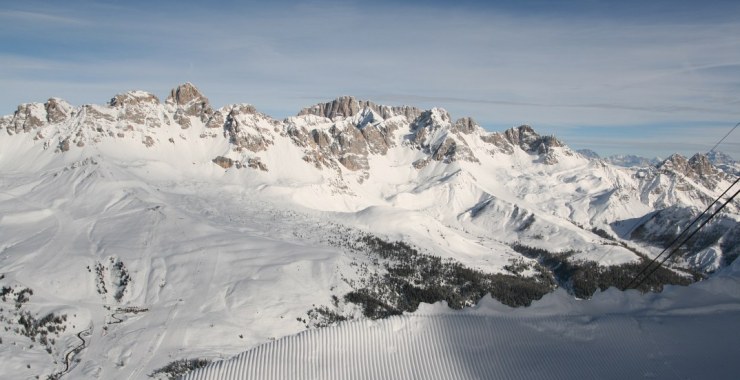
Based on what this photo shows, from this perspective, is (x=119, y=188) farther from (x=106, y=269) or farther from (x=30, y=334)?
(x=30, y=334)

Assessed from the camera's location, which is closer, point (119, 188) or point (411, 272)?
point (411, 272)

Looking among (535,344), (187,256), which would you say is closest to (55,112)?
(187,256)

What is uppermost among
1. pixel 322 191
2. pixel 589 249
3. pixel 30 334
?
pixel 30 334

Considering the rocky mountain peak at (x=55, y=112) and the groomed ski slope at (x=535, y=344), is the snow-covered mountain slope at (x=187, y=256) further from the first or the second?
the groomed ski slope at (x=535, y=344)

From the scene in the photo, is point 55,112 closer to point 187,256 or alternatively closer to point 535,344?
point 187,256

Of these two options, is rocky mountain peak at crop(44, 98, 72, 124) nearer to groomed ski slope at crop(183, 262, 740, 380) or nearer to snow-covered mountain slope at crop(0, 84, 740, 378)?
snow-covered mountain slope at crop(0, 84, 740, 378)

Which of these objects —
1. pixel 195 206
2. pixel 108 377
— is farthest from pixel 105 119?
pixel 108 377

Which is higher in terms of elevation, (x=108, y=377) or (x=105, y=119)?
(x=105, y=119)

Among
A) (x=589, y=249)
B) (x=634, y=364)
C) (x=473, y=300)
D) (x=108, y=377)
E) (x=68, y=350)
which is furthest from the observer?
(x=589, y=249)
